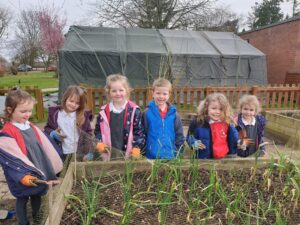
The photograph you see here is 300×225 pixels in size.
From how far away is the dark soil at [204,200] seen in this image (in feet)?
5.39

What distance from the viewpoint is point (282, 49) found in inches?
620

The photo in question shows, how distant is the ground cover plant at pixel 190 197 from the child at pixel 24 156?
0.45 meters

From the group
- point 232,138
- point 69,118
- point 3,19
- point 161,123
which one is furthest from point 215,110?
point 3,19

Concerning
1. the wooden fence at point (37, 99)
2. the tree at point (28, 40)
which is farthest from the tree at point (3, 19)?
the wooden fence at point (37, 99)

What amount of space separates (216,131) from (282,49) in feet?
49.5

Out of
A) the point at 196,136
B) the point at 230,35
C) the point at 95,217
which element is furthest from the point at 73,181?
the point at 230,35

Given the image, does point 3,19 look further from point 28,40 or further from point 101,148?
point 101,148

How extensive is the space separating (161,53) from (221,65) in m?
2.81

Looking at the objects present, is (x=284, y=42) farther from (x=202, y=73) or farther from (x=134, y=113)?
(x=134, y=113)

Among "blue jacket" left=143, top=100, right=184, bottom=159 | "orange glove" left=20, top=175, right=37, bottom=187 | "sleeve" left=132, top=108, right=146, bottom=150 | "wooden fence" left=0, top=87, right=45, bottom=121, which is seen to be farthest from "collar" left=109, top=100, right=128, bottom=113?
"wooden fence" left=0, top=87, right=45, bottom=121

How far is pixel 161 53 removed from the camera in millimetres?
11289

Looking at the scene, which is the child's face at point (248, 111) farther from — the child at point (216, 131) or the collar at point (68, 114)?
the collar at point (68, 114)

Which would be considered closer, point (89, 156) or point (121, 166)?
point (121, 166)

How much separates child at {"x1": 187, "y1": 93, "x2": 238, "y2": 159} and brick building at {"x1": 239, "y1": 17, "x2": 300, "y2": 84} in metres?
13.2
